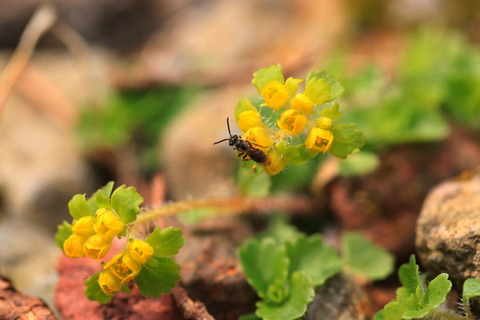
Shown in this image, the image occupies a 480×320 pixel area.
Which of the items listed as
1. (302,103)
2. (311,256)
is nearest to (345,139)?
(302,103)

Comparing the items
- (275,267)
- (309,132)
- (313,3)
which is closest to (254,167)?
(309,132)

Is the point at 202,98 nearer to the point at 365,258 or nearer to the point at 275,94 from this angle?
the point at 365,258

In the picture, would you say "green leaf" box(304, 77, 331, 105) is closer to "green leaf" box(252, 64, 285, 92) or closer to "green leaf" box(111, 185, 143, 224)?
"green leaf" box(252, 64, 285, 92)

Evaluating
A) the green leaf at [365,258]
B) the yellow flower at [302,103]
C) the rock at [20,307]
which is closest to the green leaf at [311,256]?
the green leaf at [365,258]

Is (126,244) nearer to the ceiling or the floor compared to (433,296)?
nearer to the ceiling

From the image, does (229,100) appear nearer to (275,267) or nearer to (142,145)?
→ (142,145)

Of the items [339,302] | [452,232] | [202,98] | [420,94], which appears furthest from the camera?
[202,98]

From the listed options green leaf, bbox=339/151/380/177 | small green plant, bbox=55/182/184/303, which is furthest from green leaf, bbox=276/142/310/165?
green leaf, bbox=339/151/380/177
